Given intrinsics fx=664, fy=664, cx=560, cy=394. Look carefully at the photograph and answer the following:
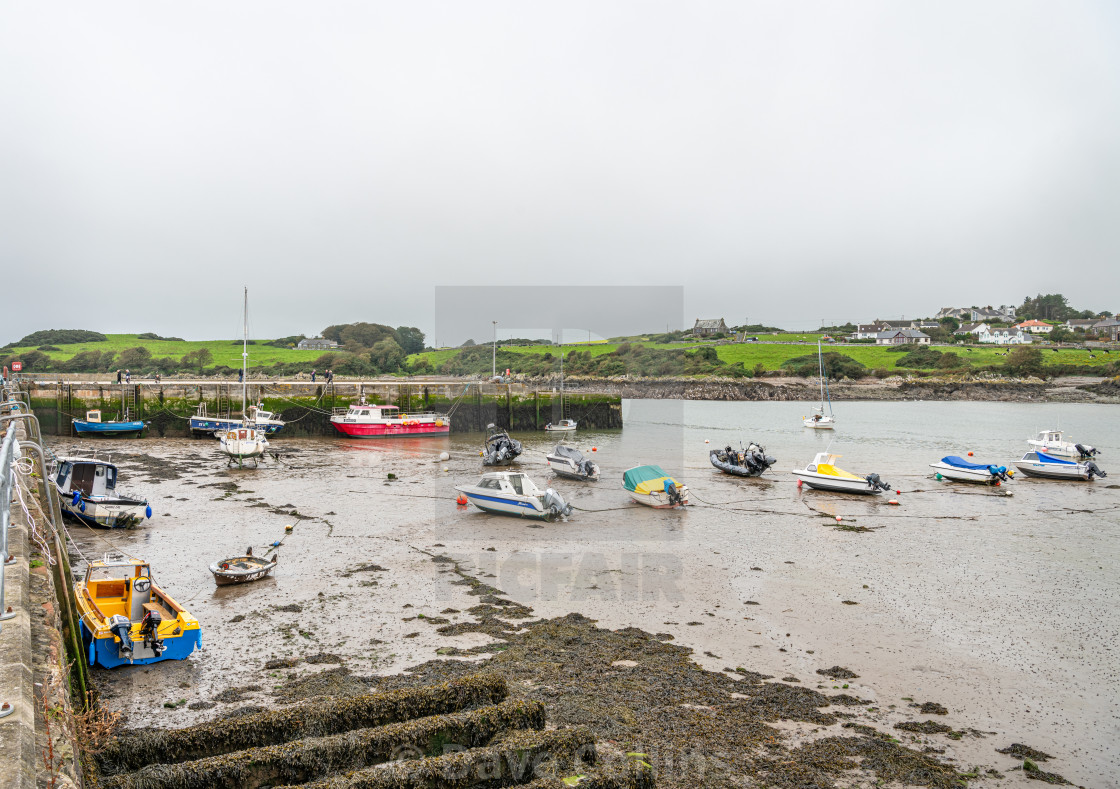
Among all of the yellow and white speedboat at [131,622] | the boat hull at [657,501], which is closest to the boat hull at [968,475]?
the boat hull at [657,501]

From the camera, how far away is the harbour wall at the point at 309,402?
40.5 metres

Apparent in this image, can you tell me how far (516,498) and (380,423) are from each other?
25721 millimetres

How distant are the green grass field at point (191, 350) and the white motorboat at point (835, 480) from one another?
6429 centimetres

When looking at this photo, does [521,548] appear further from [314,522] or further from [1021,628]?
[1021,628]

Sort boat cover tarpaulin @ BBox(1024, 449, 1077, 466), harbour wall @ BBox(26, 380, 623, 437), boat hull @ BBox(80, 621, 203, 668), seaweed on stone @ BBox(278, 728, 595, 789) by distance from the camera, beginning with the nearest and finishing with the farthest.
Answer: seaweed on stone @ BBox(278, 728, 595, 789), boat hull @ BBox(80, 621, 203, 668), boat cover tarpaulin @ BBox(1024, 449, 1077, 466), harbour wall @ BBox(26, 380, 623, 437)

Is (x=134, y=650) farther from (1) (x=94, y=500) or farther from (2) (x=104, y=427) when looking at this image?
(2) (x=104, y=427)

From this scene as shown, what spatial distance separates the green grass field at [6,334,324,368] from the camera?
78.8 meters

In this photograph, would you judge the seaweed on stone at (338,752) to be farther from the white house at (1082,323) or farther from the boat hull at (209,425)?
the white house at (1082,323)

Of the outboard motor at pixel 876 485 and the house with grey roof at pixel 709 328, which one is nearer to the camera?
the outboard motor at pixel 876 485

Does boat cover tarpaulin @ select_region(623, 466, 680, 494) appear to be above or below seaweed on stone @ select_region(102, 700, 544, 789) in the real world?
below

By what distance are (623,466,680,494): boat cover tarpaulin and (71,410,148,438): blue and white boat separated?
1226 inches

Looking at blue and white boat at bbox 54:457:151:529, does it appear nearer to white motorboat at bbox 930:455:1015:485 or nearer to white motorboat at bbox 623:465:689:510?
white motorboat at bbox 623:465:689:510

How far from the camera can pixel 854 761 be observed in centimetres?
688

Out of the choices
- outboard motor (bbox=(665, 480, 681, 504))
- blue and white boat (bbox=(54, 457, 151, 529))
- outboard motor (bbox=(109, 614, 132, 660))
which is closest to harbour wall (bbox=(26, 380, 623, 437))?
blue and white boat (bbox=(54, 457, 151, 529))
